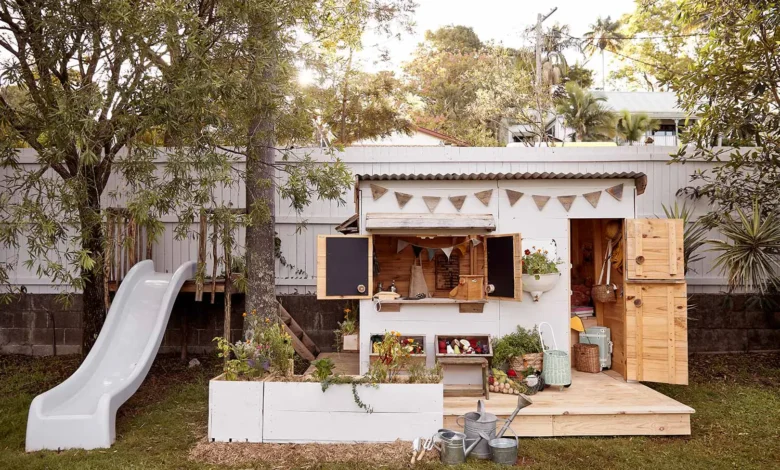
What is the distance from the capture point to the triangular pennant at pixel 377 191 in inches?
263

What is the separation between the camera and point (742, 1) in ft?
23.1

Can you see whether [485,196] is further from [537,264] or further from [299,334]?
[299,334]

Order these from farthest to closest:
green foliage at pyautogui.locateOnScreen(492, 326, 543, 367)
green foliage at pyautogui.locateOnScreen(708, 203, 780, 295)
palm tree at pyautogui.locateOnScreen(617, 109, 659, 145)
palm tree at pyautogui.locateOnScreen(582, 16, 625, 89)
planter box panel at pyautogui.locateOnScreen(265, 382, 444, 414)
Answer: palm tree at pyautogui.locateOnScreen(582, 16, 625, 89)
palm tree at pyautogui.locateOnScreen(617, 109, 659, 145)
green foliage at pyautogui.locateOnScreen(708, 203, 780, 295)
green foliage at pyautogui.locateOnScreen(492, 326, 543, 367)
planter box panel at pyautogui.locateOnScreen(265, 382, 444, 414)

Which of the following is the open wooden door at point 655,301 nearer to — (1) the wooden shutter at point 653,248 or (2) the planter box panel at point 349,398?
(1) the wooden shutter at point 653,248

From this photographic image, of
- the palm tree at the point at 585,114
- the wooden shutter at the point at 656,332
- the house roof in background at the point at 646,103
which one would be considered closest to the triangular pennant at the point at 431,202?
the wooden shutter at the point at 656,332

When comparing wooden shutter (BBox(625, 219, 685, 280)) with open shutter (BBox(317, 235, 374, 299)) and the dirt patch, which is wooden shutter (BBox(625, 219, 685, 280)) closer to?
open shutter (BBox(317, 235, 374, 299))

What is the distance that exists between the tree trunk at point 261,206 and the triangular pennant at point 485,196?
2.45m

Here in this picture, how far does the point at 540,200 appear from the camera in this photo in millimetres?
6723

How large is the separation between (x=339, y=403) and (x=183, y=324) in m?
4.03

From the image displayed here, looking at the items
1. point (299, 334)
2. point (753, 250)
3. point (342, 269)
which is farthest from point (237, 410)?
point (753, 250)

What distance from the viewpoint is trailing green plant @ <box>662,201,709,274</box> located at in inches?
312

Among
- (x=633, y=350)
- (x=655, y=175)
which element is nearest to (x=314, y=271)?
(x=633, y=350)

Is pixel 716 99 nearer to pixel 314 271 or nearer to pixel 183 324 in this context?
pixel 314 271

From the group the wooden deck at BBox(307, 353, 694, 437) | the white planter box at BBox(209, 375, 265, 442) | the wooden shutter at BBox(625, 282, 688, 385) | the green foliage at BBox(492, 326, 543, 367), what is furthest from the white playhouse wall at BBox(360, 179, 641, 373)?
the white planter box at BBox(209, 375, 265, 442)
